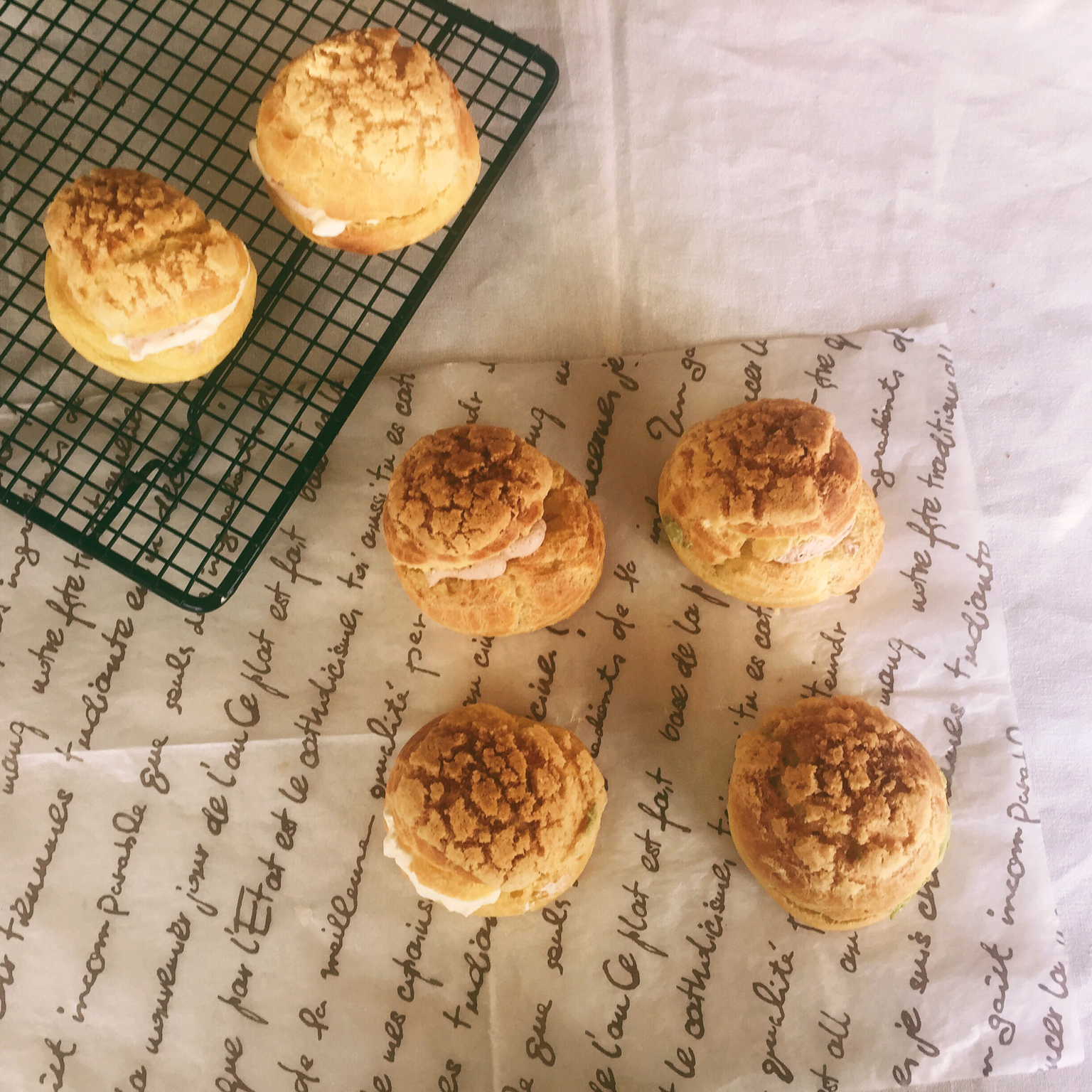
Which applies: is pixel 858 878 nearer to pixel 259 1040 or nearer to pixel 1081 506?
pixel 1081 506

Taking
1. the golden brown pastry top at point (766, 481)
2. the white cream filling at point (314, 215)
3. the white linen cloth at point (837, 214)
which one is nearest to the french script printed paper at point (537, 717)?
the white linen cloth at point (837, 214)

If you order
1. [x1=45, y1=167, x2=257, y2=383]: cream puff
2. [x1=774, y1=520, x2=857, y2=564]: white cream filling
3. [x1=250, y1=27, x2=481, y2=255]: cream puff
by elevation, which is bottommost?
[x1=774, y1=520, x2=857, y2=564]: white cream filling

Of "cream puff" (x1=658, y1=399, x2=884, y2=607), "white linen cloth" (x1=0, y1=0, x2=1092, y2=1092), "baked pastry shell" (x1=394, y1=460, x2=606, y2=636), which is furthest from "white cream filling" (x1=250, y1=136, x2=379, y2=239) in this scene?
"cream puff" (x1=658, y1=399, x2=884, y2=607)

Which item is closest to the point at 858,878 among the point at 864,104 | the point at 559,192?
the point at 559,192

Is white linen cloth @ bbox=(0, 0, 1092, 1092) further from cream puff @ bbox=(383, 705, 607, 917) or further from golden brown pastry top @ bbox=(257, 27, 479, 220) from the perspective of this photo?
cream puff @ bbox=(383, 705, 607, 917)

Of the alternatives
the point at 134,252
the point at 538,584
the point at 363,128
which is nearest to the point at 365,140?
the point at 363,128

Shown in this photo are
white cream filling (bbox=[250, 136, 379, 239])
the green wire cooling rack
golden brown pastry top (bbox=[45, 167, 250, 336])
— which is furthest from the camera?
the green wire cooling rack

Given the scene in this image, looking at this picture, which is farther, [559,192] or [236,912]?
[559,192]
